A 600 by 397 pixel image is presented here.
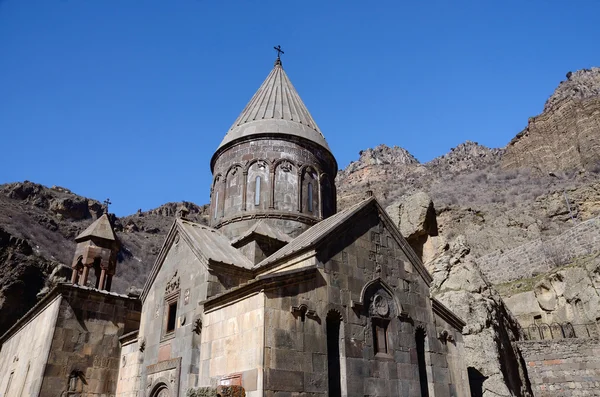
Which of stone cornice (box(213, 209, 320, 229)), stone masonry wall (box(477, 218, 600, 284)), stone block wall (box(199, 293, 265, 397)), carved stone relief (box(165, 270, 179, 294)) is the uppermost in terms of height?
stone masonry wall (box(477, 218, 600, 284))

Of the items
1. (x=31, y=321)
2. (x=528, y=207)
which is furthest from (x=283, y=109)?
(x=528, y=207)

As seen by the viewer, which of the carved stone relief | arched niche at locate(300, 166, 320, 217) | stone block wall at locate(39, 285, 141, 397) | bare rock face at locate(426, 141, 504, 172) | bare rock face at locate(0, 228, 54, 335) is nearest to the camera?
the carved stone relief

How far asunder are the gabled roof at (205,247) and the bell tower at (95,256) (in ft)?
7.87

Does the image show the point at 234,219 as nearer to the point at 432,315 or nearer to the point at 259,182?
the point at 259,182

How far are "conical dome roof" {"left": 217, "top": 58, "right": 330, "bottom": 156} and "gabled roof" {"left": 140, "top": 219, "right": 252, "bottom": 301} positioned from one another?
3.08 m

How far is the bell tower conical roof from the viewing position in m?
11.4

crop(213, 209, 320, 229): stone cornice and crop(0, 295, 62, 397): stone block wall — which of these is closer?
crop(0, 295, 62, 397): stone block wall

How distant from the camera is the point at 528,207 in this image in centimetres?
2627

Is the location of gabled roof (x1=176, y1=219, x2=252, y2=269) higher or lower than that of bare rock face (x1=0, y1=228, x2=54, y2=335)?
lower

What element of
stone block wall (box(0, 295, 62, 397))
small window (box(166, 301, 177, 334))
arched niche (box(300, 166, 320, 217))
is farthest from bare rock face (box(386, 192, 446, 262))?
stone block wall (box(0, 295, 62, 397))

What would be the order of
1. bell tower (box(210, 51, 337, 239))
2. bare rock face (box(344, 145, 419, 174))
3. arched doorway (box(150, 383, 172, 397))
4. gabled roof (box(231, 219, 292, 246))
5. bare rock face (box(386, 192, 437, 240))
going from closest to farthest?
arched doorway (box(150, 383, 172, 397))
gabled roof (box(231, 219, 292, 246))
bell tower (box(210, 51, 337, 239))
bare rock face (box(386, 192, 437, 240))
bare rock face (box(344, 145, 419, 174))

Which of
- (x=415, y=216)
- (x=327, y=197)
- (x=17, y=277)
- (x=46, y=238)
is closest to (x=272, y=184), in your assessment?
(x=327, y=197)

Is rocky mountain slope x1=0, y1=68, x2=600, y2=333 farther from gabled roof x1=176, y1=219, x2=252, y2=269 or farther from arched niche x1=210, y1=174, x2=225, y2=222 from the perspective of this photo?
gabled roof x1=176, y1=219, x2=252, y2=269

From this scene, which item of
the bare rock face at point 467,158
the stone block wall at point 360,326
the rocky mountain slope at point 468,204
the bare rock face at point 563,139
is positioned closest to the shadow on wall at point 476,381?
the stone block wall at point 360,326
